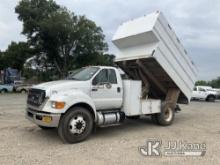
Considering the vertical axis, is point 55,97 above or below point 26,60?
below

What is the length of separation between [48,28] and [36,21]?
3.04m

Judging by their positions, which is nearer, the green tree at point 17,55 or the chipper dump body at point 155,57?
the chipper dump body at point 155,57

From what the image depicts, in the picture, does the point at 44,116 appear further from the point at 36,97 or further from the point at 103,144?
the point at 103,144

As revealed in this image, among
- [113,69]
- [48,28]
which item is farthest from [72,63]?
[113,69]

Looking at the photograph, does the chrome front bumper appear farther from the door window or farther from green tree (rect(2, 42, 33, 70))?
green tree (rect(2, 42, 33, 70))

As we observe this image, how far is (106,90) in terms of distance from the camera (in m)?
7.99

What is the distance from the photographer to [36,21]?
1433 inches

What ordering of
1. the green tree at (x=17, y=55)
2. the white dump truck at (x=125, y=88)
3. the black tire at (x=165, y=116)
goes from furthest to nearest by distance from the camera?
1. the green tree at (x=17, y=55)
2. the black tire at (x=165, y=116)
3. the white dump truck at (x=125, y=88)

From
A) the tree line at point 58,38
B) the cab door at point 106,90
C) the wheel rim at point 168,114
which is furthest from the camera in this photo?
the tree line at point 58,38

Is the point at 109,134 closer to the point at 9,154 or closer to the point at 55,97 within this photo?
the point at 55,97

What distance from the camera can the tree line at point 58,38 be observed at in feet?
117

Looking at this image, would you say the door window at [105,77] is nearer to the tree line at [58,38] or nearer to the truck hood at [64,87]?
the truck hood at [64,87]
